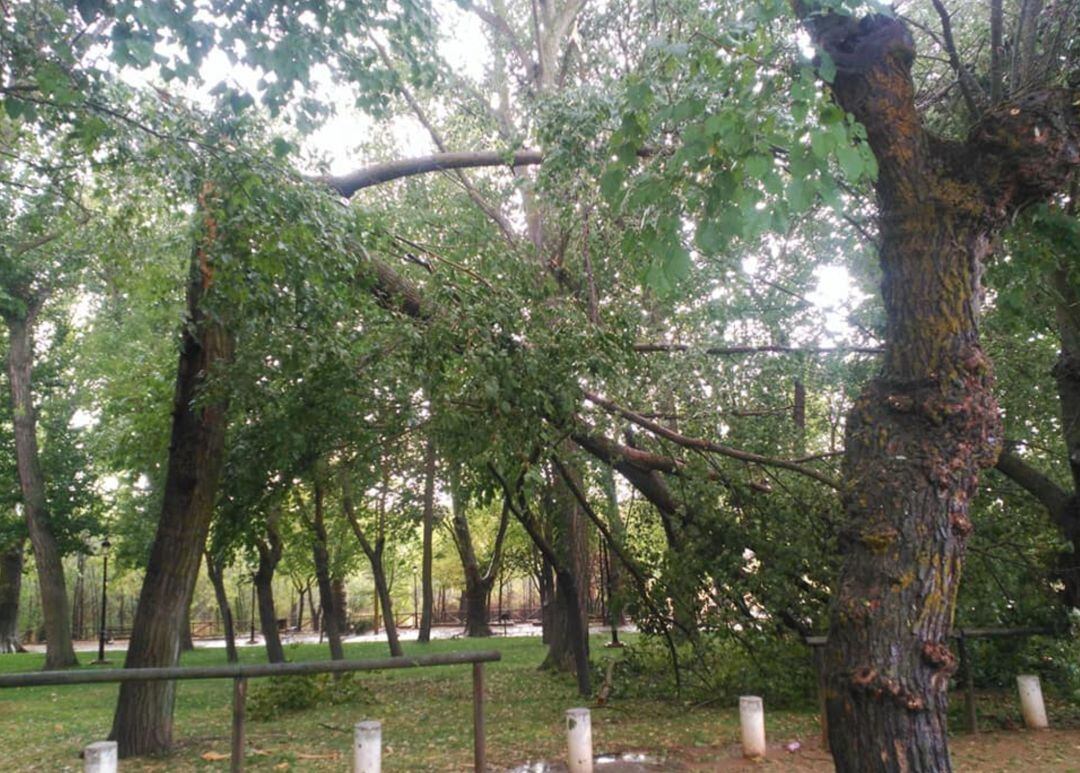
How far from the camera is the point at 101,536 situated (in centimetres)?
2219

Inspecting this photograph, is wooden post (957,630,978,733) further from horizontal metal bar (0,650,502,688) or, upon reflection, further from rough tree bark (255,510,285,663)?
rough tree bark (255,510,285,663)

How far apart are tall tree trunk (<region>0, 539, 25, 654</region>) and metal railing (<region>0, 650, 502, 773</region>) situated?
23722 mm

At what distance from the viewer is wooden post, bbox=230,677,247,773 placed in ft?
17.7

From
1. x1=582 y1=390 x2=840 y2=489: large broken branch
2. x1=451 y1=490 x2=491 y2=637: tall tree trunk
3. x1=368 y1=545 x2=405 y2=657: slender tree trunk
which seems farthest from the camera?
x1=451 y1=490 x2=491 y2=637: tall tree trunk

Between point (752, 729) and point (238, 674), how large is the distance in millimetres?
4025

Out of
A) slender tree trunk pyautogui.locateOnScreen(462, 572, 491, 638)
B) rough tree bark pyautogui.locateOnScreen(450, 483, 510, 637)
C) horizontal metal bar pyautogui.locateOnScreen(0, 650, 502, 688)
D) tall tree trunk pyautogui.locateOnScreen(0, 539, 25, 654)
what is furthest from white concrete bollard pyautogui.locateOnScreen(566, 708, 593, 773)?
tall tree trunk pyautogui.locateOnScreen(0, 539, 25, 654)

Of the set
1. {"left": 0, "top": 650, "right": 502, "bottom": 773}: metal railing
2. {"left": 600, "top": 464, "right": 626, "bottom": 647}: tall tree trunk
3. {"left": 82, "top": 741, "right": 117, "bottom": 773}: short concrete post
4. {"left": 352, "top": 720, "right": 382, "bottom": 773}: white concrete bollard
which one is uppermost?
{"left": 600, "top": 464, "right": 626, "bottom": 647}: tall tree trunk

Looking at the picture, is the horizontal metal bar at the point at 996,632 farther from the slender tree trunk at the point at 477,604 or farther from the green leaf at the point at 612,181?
the slender tree trunk at the point at 477,604

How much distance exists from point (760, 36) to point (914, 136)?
2.81ft

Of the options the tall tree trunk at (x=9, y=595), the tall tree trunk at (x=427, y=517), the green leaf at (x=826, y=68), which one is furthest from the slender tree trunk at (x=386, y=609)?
the green leaf at (x=826, y=68)

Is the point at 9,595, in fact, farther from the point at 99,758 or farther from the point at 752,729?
the point at 752,729

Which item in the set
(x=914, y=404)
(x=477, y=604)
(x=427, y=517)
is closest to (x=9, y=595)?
(x=477, y=604)

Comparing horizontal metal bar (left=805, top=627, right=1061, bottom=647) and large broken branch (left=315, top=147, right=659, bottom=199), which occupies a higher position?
large broken branch (left=315, top=147, right=659, bottom=199)

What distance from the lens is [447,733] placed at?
8750 mm
